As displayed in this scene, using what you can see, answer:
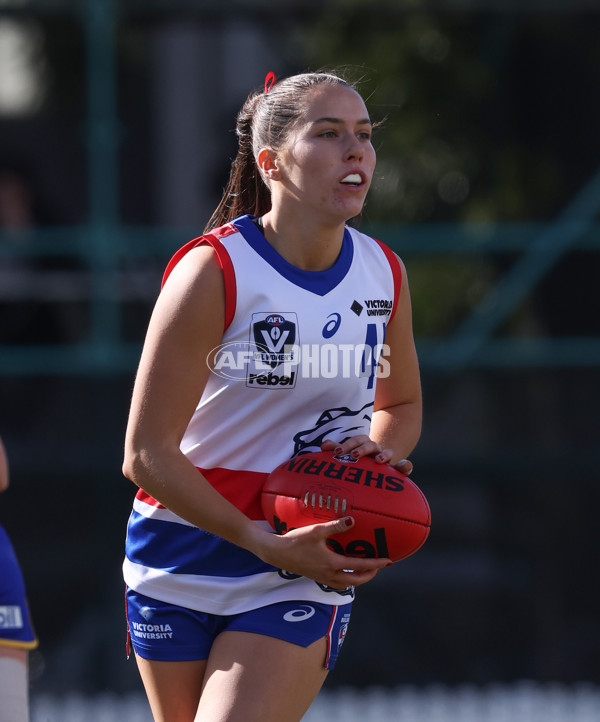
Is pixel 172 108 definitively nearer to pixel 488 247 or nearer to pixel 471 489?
pixel 488 247

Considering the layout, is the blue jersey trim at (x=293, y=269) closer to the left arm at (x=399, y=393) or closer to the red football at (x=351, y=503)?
the left arm at (x=399, y=393)

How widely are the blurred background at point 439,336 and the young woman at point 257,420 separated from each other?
14.6 ft

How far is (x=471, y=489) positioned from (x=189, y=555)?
4.81 metres

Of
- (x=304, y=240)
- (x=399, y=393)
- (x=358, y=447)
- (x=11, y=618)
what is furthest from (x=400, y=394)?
(x=11, y=618)

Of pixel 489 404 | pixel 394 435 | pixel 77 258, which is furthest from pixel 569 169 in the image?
pixel 394 435

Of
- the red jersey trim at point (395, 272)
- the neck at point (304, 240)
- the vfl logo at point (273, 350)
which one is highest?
the neck at point (304, 240)

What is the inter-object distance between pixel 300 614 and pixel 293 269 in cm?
82

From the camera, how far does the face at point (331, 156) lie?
280 centimetres

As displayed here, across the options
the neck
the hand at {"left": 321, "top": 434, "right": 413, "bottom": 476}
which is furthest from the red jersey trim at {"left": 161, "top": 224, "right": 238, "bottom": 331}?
the hand at {"left": 321, "top": 434, "right": 413, "bottom": 476}

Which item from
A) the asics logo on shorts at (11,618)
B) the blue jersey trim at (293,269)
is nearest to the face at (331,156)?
the blue jersey trim at (293,269)

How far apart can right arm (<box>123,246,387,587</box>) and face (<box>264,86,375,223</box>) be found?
32 cm

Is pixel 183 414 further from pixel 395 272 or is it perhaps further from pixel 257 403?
pixel 395 272

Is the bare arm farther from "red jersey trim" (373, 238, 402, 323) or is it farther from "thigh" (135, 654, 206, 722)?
"thigh" (135, 654, 206, 722)

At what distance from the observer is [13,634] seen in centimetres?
325
